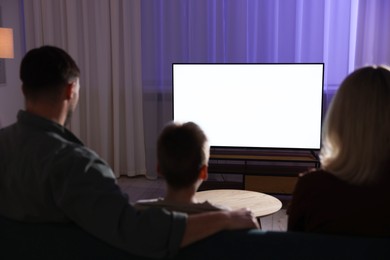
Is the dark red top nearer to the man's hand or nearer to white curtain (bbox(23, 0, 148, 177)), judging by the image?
the man's hand

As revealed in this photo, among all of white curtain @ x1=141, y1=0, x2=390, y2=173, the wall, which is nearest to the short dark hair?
white curtain @ x1=141, y1=0, x2=390, y2=173

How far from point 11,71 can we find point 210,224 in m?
4.33

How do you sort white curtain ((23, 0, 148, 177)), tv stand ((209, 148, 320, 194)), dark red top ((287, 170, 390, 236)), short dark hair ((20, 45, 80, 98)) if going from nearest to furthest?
dark red top ((287, 170, 390, 236))
short dark hair ((20, 45, 80, 98))
tv stand ((209, 148, 320, 194))
white curtain ((23, 0, 148, 177))

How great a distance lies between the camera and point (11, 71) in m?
4.90

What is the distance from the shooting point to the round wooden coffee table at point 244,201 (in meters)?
2.71

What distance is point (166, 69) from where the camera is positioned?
477 cm

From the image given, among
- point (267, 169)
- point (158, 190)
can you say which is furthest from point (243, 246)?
point (158, 190)

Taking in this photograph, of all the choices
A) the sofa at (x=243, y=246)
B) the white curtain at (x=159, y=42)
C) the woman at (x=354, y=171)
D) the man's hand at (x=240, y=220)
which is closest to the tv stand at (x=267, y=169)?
the white curtain at (x=159, y=42)

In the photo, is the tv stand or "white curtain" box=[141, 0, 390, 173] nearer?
the tv stand

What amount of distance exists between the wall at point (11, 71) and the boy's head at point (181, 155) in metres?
3.69

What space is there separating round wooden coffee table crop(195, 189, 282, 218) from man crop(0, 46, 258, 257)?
1.50m

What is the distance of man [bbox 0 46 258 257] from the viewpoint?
110cm

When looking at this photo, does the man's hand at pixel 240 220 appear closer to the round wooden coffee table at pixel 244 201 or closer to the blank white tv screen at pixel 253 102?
the round wooden coffee table at pixel 244 201

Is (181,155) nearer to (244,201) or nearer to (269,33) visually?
(244,201)
